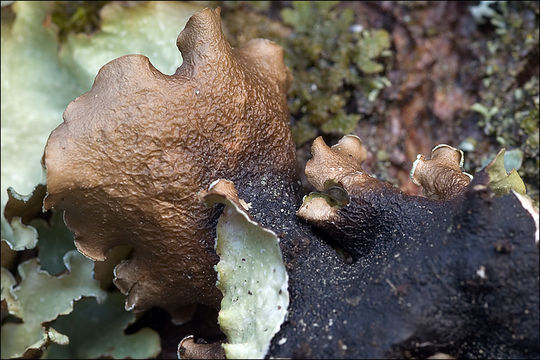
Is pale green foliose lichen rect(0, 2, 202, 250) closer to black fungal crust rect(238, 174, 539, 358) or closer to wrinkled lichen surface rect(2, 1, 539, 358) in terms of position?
wrinkled lichen surface rect(2, 1, 539, 358)

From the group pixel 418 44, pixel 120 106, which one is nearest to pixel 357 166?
pixel 120 106

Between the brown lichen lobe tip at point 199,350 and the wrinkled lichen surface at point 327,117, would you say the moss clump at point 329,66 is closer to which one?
the wrinkled lichen surface at point 327,117

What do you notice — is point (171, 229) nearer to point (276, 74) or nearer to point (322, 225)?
point (322, 225)

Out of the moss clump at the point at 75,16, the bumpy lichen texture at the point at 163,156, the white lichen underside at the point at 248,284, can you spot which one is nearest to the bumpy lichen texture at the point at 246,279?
the white lichen underside at the point at 248,284

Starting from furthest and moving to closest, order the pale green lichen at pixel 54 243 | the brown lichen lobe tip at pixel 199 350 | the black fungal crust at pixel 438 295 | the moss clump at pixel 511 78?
the moss clump at pixel 511 78, the pale green lichen at pixel 54 243, the brown lichen lobe tip at pixel 199 350, the black fungal crust at pixel 438 295

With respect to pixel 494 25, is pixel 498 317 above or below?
below

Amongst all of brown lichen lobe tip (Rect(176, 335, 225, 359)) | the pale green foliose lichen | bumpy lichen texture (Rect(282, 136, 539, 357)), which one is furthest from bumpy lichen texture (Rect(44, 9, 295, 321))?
the pale green foliose lichen

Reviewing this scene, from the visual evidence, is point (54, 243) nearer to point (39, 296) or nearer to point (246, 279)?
point (39, 296)
